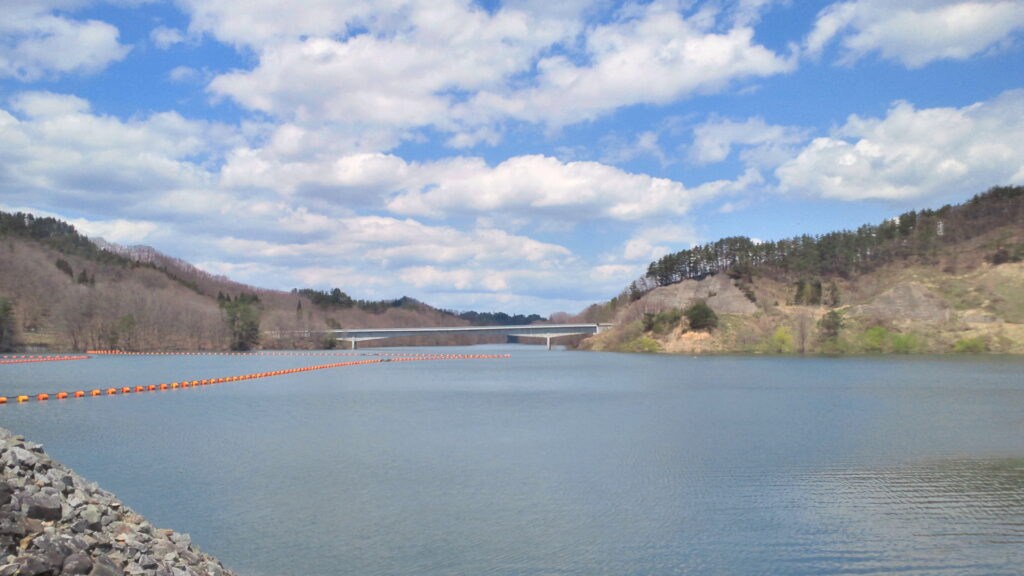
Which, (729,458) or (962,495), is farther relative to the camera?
(729,458)

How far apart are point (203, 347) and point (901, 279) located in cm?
13610

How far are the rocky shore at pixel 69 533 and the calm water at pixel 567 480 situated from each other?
2.48 m

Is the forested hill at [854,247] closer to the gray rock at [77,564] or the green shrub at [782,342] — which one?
the green shrub at [782,342]

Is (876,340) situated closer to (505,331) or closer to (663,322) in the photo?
(663,322)

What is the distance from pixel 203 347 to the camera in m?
142

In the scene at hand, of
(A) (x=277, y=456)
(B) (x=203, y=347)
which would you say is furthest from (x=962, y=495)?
(B) (x=203, y=347)

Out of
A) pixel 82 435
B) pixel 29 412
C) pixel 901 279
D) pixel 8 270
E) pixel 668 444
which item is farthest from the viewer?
pixel 8 270

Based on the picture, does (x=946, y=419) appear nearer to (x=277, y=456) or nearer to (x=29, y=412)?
(x=277, y=456)

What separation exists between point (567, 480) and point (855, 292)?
140m

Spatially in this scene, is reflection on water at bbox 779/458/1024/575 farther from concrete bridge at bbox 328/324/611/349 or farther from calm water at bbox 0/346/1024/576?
concrete bridge at bbox 328/324/611/349

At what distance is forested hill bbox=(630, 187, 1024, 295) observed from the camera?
151375mm

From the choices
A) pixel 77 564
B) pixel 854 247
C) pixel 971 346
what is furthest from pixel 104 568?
pixel 854 247

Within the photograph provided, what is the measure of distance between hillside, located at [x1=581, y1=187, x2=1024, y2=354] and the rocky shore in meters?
118

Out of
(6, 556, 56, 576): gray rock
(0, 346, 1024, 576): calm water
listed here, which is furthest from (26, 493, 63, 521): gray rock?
(0, 346, 1024, 576): calm water
